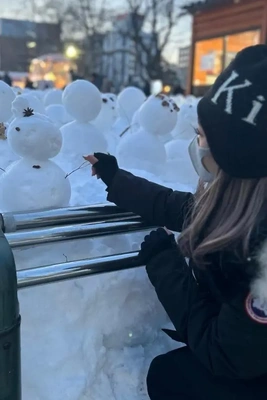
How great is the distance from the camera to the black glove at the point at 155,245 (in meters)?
1.62

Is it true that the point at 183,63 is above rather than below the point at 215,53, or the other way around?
below

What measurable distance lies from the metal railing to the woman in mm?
192

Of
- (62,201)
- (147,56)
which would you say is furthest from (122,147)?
(147,56)

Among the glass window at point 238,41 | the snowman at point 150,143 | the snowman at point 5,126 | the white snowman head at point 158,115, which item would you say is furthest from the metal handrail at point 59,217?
the glass window at point 238,41

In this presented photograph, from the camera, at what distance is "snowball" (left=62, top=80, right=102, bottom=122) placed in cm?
337

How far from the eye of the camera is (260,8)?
1139 cm

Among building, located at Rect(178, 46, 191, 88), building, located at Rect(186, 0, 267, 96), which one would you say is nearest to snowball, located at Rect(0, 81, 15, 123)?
building, located at Rect(186, 0, 267, 96)

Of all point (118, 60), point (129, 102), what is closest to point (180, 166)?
point (129, 102)

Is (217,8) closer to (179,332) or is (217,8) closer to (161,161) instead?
(161,161)

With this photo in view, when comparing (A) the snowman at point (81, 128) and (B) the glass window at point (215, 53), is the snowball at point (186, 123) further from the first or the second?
(B) the glass window at point (215, 53)

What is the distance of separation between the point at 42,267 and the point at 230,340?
1.87ft

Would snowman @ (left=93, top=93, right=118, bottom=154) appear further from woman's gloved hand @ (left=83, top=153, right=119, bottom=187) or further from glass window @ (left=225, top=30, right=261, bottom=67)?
glass window @ (left=225, top=30, right=261, bottom=67)

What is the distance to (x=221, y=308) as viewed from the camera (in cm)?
137

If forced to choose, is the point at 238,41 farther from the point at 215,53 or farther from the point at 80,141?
the point at 80,141
